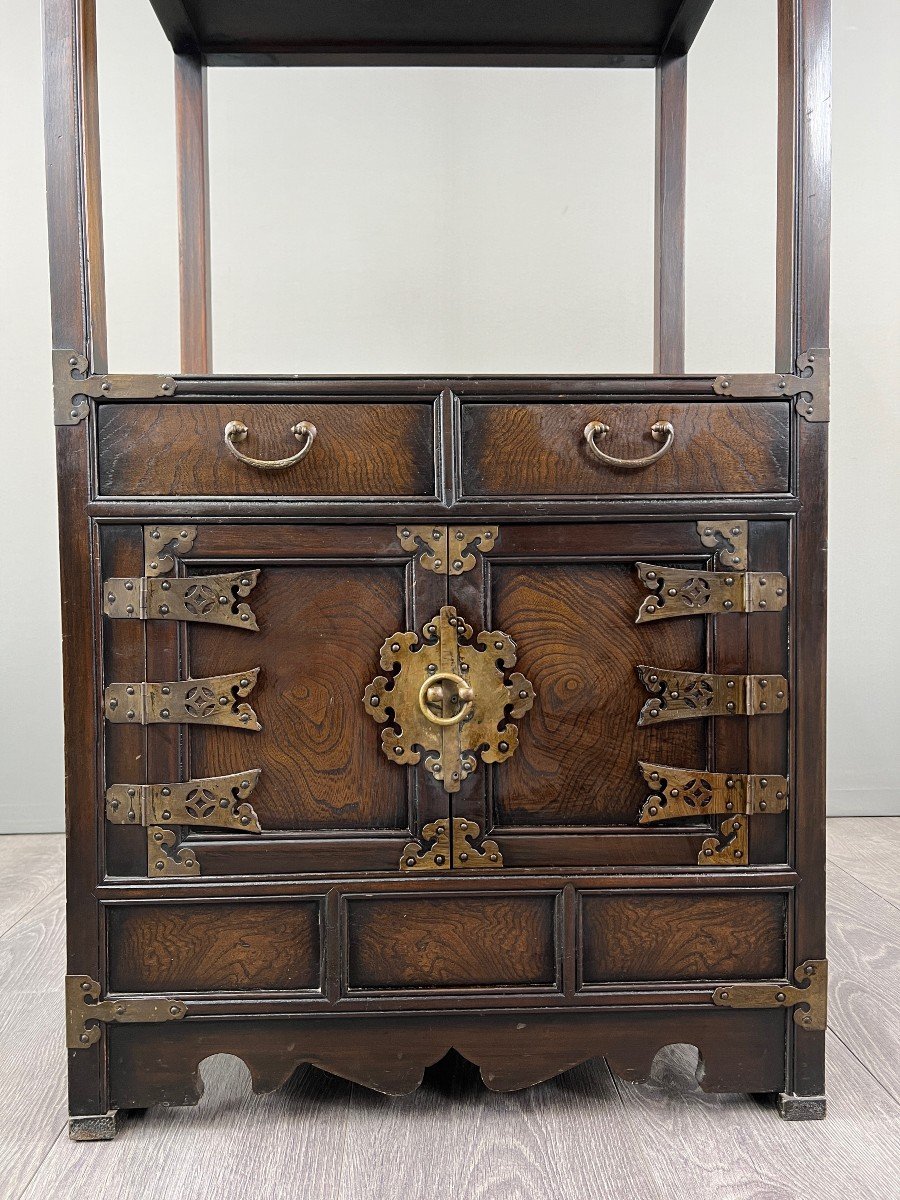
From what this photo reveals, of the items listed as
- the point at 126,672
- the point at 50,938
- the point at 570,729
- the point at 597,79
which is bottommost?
the point at 50,938

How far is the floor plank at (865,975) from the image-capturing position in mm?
1593

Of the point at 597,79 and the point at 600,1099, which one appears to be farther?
the point at 597,79

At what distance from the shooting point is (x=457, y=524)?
137 centimetres

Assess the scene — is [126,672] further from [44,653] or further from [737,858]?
[44,653]

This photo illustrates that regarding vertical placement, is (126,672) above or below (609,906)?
above

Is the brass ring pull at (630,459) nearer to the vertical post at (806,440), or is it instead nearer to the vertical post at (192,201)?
the vertical post at (806,440)

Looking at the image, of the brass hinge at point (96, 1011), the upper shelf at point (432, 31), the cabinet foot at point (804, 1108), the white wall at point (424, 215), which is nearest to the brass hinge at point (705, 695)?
the cabinet foot at point (804, 1108)

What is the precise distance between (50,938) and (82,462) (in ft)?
4.31

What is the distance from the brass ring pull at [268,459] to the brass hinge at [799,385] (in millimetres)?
621

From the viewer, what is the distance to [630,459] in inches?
54.3

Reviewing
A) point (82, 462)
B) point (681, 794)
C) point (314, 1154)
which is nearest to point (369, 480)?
point (82, 462)

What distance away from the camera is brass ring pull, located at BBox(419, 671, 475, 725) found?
4.45 ft

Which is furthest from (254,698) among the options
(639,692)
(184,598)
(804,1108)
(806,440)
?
(804,1108)

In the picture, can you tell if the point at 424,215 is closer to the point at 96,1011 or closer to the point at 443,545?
the point at 443,545
